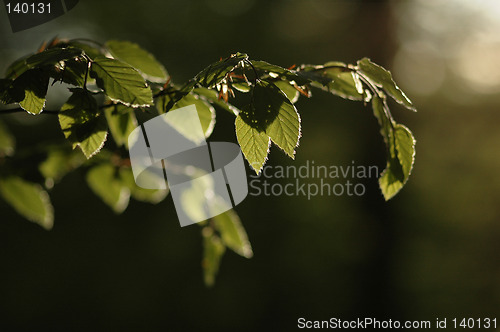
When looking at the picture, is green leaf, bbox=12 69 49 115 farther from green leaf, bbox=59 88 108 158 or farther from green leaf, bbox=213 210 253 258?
green leaf, bbox=213 210 253 258

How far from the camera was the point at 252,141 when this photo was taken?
644 millimetres

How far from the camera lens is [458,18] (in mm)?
9094

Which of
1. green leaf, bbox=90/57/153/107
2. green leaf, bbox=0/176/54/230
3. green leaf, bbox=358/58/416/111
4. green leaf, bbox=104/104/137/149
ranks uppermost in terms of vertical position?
green leaf, bbox=90/57/153/107

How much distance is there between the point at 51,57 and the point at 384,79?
19.5 inches

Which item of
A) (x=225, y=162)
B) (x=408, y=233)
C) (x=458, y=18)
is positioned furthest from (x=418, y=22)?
(x=225, y=162)

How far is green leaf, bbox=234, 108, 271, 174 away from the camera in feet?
2.07

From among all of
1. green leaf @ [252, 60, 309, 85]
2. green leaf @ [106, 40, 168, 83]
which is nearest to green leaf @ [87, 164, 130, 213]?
green leaf @ [106, 40, 168, 83]

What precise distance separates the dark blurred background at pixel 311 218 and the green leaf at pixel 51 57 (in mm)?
8140

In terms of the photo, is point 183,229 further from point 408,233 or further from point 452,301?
point 452,301

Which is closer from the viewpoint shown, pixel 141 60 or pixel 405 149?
pixel 405 149

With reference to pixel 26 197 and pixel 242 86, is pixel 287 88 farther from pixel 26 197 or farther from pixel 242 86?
pixel 26 197

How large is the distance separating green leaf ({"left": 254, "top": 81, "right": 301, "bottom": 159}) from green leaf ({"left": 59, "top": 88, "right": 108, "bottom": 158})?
25 centimetres

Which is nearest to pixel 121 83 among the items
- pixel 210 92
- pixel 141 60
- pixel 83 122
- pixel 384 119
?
pixel 83 122

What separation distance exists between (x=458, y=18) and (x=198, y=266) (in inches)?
316
